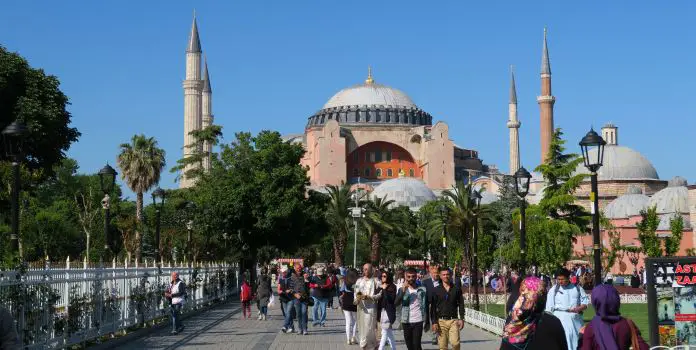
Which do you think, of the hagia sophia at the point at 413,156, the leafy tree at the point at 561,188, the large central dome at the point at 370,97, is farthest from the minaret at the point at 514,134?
the leafy tree at the point at 561,188

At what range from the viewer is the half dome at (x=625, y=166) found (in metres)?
96.3

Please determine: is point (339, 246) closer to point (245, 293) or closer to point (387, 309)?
point (245, 293)

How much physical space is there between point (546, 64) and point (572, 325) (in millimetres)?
82164

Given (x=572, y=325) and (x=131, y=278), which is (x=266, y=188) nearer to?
(x=131, y=278)

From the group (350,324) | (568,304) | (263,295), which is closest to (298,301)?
(350,324)

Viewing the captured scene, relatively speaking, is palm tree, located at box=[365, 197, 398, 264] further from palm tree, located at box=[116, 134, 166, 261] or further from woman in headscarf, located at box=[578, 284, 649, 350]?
woman in headscarf, located at box=[578, 284, 649, 350]

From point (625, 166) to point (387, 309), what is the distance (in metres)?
87.7

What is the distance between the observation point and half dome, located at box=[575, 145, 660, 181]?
96312 millimetres

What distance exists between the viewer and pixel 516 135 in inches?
4149

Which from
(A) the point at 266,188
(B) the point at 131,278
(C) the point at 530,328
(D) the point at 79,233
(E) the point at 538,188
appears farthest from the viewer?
(E) the point at 538,188

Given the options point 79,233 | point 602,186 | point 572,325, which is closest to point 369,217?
point 79,233

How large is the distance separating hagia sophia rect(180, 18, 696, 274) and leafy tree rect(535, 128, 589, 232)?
98.7ft

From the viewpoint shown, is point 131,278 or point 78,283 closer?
point 78,283

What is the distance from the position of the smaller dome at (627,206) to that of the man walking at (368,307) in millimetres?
69339
